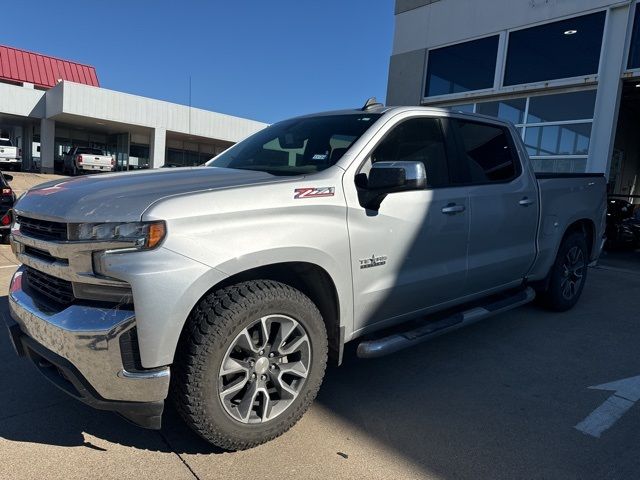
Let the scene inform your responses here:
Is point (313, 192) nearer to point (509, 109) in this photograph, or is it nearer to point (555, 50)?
point (555, 50)

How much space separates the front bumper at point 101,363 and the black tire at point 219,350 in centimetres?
12

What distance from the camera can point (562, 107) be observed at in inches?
463

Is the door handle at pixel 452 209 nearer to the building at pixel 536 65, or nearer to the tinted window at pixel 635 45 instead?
the building at pixel 536 65

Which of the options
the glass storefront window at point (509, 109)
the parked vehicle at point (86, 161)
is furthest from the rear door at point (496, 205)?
the parked vehicle at point (86, 161)

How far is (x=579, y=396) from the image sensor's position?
11.0 feet

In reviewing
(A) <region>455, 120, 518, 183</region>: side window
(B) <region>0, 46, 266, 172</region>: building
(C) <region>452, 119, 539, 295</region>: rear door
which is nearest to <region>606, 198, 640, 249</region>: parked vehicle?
(C) <region>452, 119, 539, 295</region>: rear door

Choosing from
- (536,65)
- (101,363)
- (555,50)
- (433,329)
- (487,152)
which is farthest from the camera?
(536,65)

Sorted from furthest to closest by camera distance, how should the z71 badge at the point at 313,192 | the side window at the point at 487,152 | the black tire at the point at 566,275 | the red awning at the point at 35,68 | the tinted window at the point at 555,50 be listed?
the red awning at the point at 35,68 < the tinted window at the point at 555,50 < the black tire at the point at 566,275 < the side window at the point at 487,152 < the z71 badge at the point at 313,192

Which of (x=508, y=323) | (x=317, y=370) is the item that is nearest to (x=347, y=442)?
(x=317, y=370)

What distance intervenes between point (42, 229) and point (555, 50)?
12.4 metres

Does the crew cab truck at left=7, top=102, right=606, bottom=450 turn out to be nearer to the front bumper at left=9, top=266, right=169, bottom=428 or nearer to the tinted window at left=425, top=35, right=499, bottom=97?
the front bumper at left=9, top=266, right=169, bottom=428

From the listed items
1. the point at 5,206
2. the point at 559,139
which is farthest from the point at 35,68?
the point at 559,139

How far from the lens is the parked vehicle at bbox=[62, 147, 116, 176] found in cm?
2641

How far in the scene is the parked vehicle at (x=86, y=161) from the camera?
26.4m
